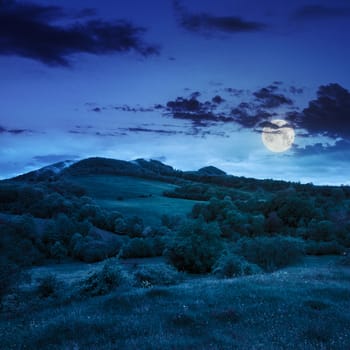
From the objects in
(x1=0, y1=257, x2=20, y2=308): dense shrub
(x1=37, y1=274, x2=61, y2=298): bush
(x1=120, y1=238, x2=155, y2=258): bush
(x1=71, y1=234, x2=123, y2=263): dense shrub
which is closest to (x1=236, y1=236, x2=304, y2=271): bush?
(x1=37, y1=274, x2=61, y2=298): bush

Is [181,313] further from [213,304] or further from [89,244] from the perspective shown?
[89,244]

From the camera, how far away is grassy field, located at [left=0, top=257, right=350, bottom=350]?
10359mm

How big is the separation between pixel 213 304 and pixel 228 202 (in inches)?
3885

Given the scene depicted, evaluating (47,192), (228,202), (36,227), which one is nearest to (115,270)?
(36,227)

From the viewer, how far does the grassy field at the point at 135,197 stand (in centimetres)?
12381

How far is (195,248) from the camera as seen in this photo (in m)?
49.8

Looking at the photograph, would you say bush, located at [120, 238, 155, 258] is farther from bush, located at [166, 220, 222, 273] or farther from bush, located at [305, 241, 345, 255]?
bush, located at [305, 241, 345, 255]

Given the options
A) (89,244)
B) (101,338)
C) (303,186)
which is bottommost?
(89,244)

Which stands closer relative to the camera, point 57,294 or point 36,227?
point 57,294

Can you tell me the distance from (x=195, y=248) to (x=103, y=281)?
3151cm

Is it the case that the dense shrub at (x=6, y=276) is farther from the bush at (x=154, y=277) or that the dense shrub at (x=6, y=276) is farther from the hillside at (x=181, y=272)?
the bush at (x=154, y=277)

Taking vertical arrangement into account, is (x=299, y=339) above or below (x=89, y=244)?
above

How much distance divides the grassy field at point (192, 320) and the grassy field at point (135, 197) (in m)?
95.0

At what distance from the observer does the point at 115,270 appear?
19.7m
